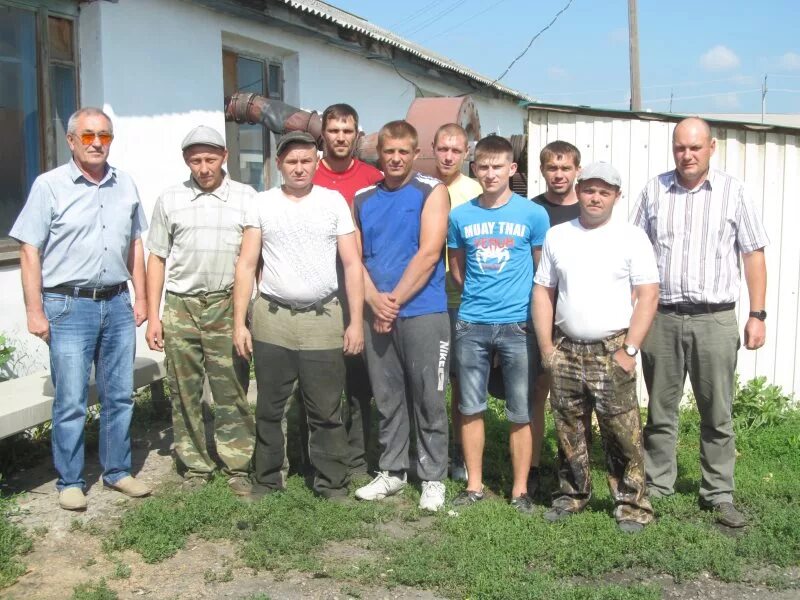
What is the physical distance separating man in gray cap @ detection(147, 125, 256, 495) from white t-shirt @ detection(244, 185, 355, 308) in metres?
0.27

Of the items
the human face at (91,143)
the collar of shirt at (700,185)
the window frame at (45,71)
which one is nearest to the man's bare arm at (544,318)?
the collar of shirt at (700,185)

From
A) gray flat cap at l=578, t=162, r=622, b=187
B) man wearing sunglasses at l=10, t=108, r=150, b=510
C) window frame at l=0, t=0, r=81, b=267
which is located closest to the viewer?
→ gray flat cap at l=578, t=162, r=622, b=187

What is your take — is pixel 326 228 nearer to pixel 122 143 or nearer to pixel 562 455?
pixel 562 455

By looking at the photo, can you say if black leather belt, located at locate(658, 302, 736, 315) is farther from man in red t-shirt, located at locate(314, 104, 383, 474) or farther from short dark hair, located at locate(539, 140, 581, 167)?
man in red t-shirt, located at locate(314, 104, 383, 474)

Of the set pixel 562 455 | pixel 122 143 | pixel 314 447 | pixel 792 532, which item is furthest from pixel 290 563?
pixel 122 143

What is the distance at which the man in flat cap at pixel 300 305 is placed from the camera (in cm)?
432

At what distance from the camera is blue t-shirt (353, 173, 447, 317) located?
437cm

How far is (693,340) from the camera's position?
4195 millimetres

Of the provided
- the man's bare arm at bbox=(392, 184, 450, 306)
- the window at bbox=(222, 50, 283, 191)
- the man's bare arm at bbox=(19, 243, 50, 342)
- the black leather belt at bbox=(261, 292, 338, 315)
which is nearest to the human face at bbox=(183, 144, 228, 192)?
the black leather belt at bbox=(261, 292, 338, 315)

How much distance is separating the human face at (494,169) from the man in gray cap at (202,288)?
1274 millimetres

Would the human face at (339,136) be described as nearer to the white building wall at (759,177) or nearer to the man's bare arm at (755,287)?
the white building wall at (759,177)

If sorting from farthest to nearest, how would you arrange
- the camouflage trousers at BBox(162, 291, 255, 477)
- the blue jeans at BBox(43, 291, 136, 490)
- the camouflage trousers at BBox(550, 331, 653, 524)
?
the camouflage trousers at BBox(162, 291, 255, 477)
the blue jeans at BBox(43, 291, 136, 490)
the camouflage trousers at BBox(550, 331, 653, 524)

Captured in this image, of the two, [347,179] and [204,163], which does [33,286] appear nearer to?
[204,163]

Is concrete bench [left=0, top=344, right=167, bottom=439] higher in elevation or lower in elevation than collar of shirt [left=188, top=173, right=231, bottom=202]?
lower
